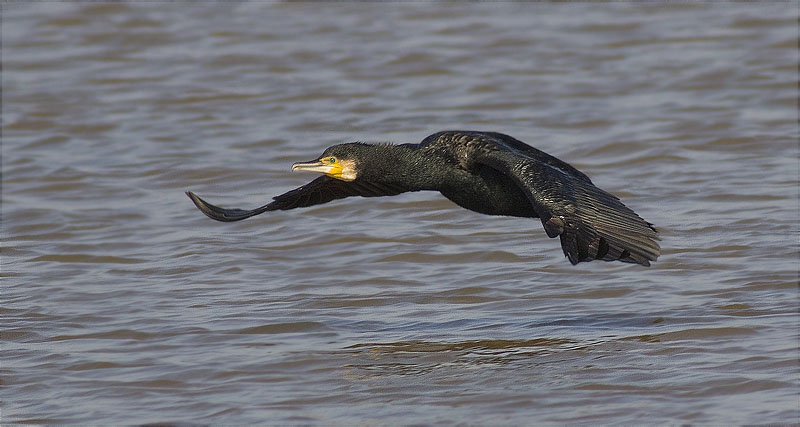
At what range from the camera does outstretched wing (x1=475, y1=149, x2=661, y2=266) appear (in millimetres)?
6258

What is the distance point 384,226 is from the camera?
9.91 m

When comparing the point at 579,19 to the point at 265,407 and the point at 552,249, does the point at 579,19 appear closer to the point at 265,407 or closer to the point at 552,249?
the point at 552,249

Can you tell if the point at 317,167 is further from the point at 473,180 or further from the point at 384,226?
the point at 384,226

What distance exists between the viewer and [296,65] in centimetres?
1496

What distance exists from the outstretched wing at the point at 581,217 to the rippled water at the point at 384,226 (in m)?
0.64

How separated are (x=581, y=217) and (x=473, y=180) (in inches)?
40.9

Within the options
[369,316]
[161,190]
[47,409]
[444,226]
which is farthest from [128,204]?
[47,409]

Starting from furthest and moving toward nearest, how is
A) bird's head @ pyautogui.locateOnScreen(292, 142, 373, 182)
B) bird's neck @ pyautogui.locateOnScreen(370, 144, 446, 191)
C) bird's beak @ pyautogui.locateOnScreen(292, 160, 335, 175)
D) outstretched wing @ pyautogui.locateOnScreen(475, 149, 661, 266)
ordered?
bird's neck @ pyautogui.locateOnScreen(370, 144, 446, 191), bird's head @ pyautogui.locateOnScreen(292, 142, 373, 182), bird's beak @ pyautogui.locateOnScreen(292, 160, 335, 175), outstretched wing @ pyautogui.locateOnScreen(475, 149, 661, 266)

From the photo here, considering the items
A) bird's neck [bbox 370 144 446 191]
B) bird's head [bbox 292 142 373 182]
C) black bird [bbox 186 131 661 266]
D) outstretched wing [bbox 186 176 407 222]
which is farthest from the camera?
outstretched wing [bbox 186 176 407 222]

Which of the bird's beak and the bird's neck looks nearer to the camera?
the bird's beak

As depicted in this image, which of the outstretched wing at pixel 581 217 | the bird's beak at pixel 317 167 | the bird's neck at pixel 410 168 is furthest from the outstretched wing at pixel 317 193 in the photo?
the outstretched wing at pixel 581 217

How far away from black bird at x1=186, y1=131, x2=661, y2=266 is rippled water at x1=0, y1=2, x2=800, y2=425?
2.25 ft

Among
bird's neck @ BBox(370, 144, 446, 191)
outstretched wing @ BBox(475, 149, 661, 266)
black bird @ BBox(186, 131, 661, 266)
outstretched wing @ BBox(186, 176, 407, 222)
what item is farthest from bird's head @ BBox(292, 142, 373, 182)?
outstretched wing @ BBox(475, 149, 661, 266)

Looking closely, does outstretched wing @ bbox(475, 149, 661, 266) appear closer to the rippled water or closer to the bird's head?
the rippled water
